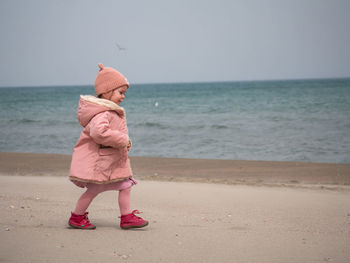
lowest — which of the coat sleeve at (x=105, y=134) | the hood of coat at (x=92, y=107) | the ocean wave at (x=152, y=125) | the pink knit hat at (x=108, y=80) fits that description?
the ocean wave at (x=152, y=125)

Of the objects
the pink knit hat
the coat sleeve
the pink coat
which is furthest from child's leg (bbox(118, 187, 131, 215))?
the pink knit hat

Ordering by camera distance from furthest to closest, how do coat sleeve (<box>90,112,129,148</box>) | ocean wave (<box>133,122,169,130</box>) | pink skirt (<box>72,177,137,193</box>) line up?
ocean wave (<box>133,122,169,130</box>) → pink skirt (<box>72,177,137,193</box>) → coat sleeve (<box>90,112,129,148</box>)

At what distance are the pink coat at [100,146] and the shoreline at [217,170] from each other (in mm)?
3527

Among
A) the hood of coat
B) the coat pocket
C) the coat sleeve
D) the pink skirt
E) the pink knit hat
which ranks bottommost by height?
the pink skirt

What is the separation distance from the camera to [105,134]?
296 centimetres

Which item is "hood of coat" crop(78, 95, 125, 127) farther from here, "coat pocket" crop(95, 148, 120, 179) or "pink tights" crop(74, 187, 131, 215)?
"pink tights" crop(74, 187, 131, 215)

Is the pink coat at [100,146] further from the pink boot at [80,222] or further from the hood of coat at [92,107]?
the pink boot at [80,222]

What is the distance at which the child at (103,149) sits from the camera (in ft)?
9.89

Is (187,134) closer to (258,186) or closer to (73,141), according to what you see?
(73,141)

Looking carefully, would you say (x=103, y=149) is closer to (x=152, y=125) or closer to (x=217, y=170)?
(x=217, y=170)

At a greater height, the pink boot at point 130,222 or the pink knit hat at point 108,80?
the pink knit hat at point 108,80

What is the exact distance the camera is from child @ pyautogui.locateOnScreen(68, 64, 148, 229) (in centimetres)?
302

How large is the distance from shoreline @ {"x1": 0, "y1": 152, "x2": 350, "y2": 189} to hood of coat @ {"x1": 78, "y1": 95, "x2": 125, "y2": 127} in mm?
3629

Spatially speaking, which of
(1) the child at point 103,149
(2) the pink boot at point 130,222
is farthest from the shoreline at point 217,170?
(1) the child at point 103,149
